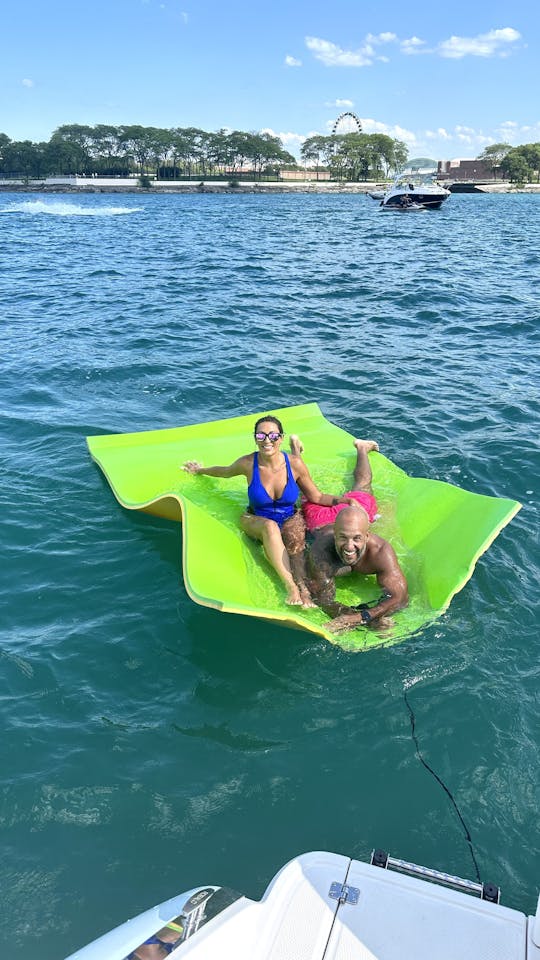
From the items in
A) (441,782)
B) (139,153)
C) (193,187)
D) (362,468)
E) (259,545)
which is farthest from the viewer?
(139,153)

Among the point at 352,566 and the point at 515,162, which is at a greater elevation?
the point at 515,162

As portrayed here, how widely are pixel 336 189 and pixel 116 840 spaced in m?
119

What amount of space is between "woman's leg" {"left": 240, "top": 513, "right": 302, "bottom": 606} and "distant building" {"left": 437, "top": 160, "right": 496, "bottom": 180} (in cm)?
13186

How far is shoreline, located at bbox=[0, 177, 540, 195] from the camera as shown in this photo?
97075mm

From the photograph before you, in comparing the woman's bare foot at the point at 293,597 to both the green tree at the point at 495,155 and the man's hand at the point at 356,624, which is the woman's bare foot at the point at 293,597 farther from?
the green tree at the point at 495,155

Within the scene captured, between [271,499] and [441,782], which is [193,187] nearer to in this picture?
[271,499]

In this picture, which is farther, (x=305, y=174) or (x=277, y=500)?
(x=305, y=174)

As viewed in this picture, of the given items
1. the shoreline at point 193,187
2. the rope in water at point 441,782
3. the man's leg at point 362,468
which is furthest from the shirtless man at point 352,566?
the shoreline at point 193,187

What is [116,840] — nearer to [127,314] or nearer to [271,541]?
[271,541]

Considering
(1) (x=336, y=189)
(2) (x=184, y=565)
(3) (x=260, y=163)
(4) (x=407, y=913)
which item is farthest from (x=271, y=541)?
(3) (x=260, y=163)

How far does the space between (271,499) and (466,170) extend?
137 m

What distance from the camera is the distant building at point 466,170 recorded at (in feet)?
400

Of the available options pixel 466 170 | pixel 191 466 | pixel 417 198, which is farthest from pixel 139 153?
pixel 191 466

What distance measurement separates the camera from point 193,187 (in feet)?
334
